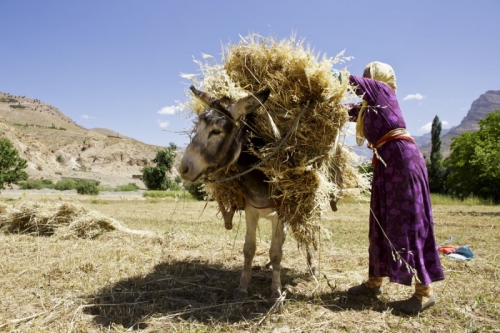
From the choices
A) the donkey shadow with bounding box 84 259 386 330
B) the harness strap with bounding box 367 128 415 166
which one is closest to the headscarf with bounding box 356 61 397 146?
the harness strap with bounding box 367 128 415 166

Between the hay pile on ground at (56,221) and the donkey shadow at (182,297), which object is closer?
the donkey shadow at (182,297)

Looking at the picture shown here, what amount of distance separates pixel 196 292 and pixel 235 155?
1761 millimetres

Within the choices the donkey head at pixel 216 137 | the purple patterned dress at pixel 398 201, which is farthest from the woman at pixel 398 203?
the donkey head at pixel 216 137

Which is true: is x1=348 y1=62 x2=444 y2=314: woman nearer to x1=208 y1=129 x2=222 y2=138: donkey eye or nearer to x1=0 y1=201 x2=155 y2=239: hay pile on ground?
x1=208 y1=129 x2=222 y2=138: donkey eye

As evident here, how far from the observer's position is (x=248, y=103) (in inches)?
132

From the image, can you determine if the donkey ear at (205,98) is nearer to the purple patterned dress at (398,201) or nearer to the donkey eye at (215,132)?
the donkey eye at (215,132)

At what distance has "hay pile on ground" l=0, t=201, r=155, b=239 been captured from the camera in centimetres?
662

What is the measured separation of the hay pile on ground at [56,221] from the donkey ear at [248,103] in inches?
166

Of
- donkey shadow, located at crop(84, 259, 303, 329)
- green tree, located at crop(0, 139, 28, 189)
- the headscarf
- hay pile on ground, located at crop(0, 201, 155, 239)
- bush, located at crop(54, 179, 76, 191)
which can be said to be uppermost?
the headscarf

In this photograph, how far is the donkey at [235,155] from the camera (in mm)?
3248

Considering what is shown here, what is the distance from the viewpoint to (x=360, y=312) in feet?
11.4

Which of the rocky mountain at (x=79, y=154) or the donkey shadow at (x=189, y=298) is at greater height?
the rocky mountain at (x=79, y=154)

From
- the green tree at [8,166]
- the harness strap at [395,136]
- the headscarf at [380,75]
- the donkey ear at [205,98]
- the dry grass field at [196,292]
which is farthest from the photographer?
the green tree at [8,166]

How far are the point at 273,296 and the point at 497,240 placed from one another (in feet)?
20.5
